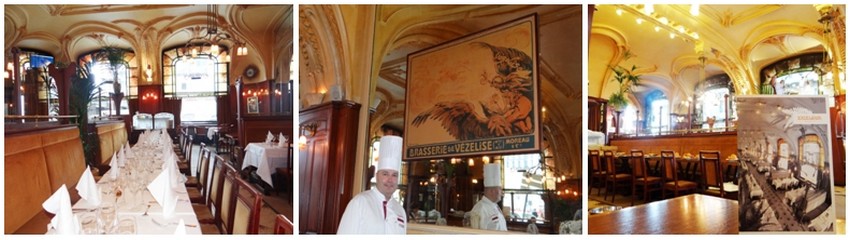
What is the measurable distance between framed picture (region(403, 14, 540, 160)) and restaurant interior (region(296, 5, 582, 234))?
42 mm

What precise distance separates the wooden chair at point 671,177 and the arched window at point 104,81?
296 cm

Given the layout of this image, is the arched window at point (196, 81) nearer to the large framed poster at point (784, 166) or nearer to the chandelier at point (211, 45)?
the chandelier at point (211, 45)

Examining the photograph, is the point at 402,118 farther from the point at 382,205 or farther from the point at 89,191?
the point at 89,191

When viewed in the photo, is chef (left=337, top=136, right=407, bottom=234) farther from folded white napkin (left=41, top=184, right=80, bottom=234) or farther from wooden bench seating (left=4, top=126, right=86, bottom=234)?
wooden bench seating (left=4, top=126, right=86, bottom=234)

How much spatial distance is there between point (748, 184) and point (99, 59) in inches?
137

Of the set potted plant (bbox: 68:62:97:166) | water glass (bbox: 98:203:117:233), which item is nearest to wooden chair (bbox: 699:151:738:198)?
water glass (bbox: 98:203:117:233)

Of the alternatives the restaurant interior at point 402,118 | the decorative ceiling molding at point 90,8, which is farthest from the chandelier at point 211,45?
the restaurant interior at point 402,118

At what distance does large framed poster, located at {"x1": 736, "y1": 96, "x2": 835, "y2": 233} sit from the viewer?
2633 millimetres

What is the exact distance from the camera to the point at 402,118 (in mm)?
2705

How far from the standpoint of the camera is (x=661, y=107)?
2.82 meters

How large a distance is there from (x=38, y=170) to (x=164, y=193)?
75cm

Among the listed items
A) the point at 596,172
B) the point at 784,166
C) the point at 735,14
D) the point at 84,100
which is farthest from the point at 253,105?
the point at 784,166

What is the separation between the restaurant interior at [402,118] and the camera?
2566 millimetres
